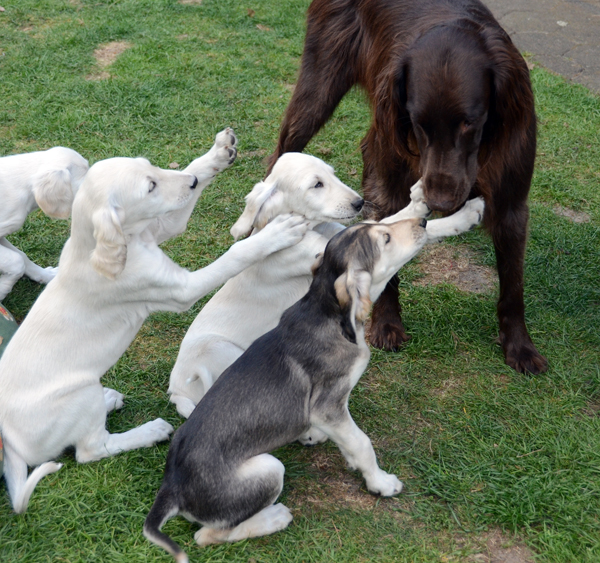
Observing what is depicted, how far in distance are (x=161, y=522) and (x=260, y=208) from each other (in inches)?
61.1

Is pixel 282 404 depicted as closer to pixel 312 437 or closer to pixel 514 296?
pixel 312 437

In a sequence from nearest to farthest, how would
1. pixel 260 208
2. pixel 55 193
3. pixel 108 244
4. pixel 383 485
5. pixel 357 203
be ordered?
1. pixel 108 244
2. pixel 383 485
3. pixel 357 203
4. pixel 260 208
5. pixel 55 193

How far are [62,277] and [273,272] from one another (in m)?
1.04

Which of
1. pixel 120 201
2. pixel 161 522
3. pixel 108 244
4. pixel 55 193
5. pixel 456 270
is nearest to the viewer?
pixel 161 522

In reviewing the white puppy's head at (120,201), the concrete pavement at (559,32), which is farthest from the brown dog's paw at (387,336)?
the concrete pavement at (559,32)

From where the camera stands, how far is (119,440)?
132 inches

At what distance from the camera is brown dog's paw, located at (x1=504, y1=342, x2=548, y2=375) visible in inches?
151

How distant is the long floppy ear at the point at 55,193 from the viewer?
3977 millimetres

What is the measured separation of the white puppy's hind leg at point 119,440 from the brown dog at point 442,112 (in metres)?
1.41

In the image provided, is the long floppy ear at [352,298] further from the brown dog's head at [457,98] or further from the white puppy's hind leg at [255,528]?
the white puppy's hind leg at [255,528]

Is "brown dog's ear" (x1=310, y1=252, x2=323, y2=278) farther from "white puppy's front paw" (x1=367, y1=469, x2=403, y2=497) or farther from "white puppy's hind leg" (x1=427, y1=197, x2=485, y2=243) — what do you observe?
"white puppy's front paw" (x1=367, y1=469, x2=403, y2=497)

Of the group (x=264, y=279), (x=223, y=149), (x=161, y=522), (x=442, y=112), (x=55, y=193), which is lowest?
(x=161, y=522)

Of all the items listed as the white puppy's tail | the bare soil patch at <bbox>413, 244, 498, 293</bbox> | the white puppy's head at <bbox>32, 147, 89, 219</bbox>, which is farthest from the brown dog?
the white puppy's tail

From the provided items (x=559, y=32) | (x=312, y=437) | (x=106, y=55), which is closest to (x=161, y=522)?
(x=312, y=437)
